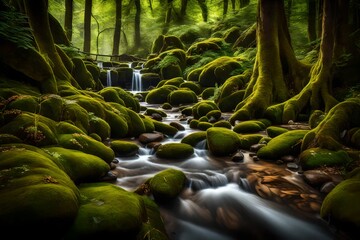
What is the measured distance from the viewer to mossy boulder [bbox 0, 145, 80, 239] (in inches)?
98.7

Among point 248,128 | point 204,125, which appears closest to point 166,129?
point 204,125

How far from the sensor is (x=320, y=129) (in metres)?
6.73

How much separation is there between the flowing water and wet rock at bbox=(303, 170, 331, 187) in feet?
0.47

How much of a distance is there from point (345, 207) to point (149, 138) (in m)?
5.55

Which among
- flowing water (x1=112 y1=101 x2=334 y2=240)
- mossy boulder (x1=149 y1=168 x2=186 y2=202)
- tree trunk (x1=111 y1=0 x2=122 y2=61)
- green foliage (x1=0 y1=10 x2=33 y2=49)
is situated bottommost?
flowing water (x1=112 y1=101 x2=334 y2=240)

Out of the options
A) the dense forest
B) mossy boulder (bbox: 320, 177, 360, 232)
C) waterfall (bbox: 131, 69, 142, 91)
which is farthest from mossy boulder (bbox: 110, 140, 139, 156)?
waterfall (bbox: 131, 69, 142, 91)

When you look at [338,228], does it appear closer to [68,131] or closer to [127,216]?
[127,216]

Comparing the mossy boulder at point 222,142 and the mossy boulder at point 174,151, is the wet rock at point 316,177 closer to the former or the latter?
the mossy boulder at point 222,142

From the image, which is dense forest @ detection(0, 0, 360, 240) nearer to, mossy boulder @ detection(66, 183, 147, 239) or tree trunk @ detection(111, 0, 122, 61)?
mossy boulder @ detection(66, 183, 147, 239)

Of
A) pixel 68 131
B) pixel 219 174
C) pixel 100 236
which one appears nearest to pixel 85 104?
pixel 68 131

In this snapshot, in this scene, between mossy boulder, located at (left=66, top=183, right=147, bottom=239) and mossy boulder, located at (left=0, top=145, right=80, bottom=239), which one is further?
mossy boulder, located at (left=66, top=183, right=147, bottom=239)

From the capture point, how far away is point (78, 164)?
4.60 m

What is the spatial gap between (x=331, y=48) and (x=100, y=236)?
959cm

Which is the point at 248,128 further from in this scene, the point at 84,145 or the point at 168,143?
the point at 84,145
